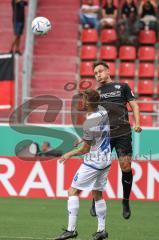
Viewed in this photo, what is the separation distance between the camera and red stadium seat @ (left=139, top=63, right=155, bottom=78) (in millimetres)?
22438

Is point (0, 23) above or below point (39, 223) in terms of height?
above

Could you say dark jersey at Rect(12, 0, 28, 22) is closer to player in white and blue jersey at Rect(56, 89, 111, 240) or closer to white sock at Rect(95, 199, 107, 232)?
player in white and blue jersey at Rect(56, 89, 111, 240)

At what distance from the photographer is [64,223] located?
12.1m

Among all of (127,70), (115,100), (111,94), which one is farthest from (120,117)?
(127,70)

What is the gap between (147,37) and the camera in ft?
75.7

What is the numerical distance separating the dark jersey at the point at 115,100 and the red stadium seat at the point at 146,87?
389 inches

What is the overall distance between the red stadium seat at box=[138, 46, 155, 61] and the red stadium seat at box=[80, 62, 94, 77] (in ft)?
4.61

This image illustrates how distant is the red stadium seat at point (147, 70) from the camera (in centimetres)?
2244

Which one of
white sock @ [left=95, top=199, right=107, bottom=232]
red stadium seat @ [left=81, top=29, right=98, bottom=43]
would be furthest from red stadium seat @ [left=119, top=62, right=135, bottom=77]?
white sock @ [left=95, top=199, right=107, bottom=232]

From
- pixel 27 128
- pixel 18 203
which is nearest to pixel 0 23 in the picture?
pixel 27 128

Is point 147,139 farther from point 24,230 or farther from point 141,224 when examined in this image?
point 24,230

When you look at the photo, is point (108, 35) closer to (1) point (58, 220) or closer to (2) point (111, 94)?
(2) point (111, 94)

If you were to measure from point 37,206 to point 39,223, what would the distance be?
226 cm

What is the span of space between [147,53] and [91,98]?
Result: 1303 centimetres
